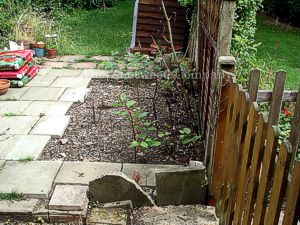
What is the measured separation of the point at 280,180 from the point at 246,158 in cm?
52

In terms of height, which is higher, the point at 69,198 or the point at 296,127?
the point at 296,127

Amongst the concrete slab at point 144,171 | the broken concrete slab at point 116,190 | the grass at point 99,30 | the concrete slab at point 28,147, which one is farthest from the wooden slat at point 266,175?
the grass at point 99,30

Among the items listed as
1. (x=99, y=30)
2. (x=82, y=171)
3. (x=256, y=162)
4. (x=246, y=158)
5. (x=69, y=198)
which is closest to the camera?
(x=256, y=162)

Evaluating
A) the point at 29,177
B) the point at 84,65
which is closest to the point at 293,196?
the point at 29,177

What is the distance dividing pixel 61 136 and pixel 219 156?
2.11 metres

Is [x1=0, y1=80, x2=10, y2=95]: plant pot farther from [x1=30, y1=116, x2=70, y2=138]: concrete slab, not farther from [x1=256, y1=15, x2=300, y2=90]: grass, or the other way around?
[x1=256, y1=15, x2=300, y2=90]: grass

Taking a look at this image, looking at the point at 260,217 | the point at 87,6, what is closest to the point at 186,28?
the point at 260,217

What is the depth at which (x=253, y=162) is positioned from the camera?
1953 millimetres

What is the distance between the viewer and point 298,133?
9.48ft

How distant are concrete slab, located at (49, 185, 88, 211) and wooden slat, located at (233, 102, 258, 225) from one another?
124 cm

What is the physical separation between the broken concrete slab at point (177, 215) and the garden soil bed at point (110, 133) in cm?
73

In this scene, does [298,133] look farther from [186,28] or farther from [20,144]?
[186,28]

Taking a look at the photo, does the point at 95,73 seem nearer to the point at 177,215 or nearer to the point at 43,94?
the point at 43,94

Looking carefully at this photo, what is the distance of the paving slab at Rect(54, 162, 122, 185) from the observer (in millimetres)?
3424
